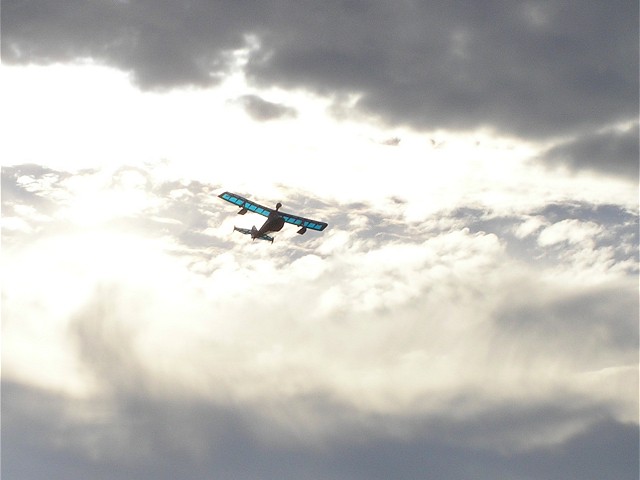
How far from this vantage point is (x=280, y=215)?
16712 centimetres

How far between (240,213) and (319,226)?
16.9 meters

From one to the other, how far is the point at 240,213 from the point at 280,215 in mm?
8109

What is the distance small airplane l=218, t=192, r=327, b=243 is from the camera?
542 ft

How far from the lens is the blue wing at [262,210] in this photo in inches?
6496

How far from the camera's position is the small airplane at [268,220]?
165125mm

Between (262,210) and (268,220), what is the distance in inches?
90.9

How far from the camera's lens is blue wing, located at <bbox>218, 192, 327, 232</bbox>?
165000 millimetres

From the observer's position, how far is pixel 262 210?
546ft

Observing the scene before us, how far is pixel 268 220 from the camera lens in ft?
548

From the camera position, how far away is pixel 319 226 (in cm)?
17125

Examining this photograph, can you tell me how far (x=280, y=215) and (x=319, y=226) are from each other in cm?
887

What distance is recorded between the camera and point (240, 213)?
16400 centimetres
